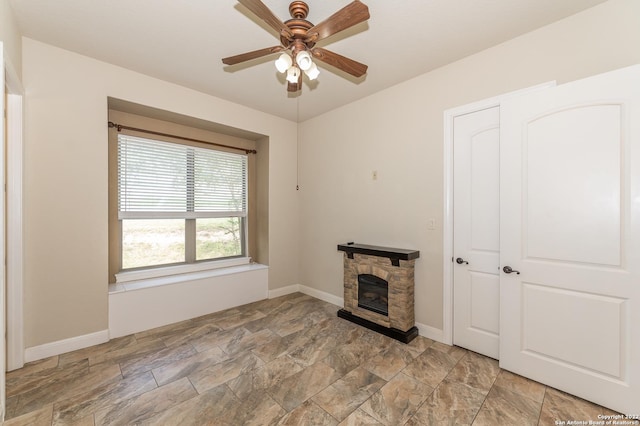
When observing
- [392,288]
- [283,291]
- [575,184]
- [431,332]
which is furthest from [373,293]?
[575,184]

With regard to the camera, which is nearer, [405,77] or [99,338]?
[99,338]

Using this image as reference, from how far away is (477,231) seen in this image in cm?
270

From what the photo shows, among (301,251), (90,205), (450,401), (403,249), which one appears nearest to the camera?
(450,401)

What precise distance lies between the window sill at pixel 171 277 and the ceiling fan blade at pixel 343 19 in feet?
10.5

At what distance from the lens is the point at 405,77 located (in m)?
3.14

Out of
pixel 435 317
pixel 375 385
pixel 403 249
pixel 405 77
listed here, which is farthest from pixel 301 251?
pixel 405 77

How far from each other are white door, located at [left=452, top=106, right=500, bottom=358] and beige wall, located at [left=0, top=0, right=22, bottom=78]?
380 centimetres

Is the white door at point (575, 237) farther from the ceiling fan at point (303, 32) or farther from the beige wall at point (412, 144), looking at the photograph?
the ceiling fan at point (303, 32)

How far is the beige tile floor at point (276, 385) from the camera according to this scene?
1864mm

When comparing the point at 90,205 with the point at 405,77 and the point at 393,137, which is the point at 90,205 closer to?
the point at 393,137

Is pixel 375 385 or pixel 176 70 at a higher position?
pixel 176 70

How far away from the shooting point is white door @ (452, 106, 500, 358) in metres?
2.58

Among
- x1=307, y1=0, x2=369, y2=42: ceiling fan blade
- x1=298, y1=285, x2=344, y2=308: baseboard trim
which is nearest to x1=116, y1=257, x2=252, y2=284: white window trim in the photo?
x1=298, y1=285, x2=344, y2=308: baseboard trim

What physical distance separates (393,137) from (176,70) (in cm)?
262
